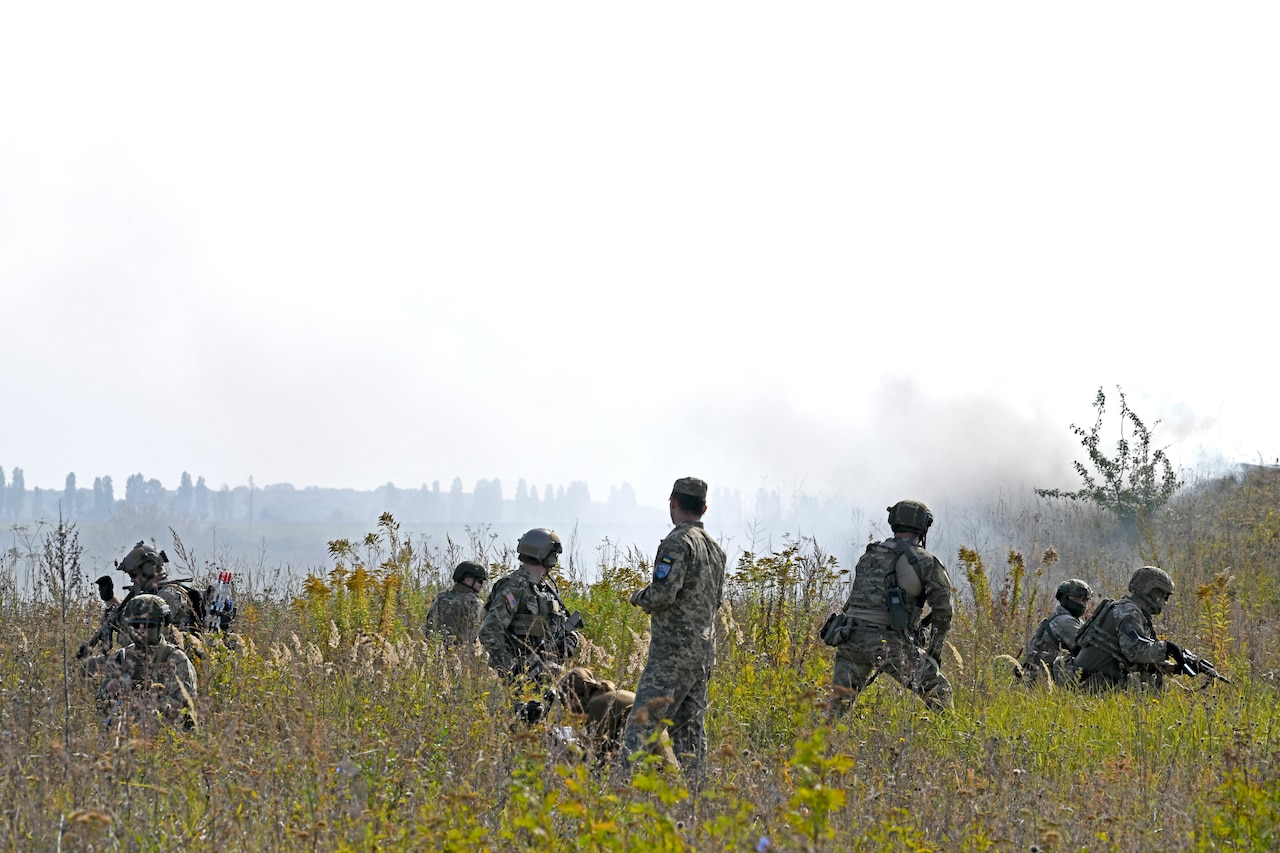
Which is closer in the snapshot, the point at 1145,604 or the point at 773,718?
the point at 773,718

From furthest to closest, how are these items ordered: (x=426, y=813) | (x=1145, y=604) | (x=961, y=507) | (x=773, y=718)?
1. (x=961, y=507)
2. (x=1145, y=604)
3. (x=773, y=718)
4. (x=426, y=813)

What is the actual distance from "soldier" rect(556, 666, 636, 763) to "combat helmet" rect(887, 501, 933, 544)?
2612 millimetres

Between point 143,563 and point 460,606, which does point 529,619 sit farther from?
point 143,563

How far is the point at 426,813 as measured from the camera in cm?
374

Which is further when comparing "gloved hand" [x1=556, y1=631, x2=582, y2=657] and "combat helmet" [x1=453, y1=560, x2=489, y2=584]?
"combat helmet" [x1=453, y1=560, x2=489, y2=584]

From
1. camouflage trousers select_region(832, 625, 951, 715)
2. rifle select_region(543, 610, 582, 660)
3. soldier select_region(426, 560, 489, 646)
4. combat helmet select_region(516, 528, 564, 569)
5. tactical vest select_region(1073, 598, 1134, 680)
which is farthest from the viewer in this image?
tactical vest select_region(1073, 598, 1134, 680)

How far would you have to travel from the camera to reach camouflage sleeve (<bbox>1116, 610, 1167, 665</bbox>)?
340 inches

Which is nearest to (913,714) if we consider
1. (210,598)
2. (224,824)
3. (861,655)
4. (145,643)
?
(861,655)

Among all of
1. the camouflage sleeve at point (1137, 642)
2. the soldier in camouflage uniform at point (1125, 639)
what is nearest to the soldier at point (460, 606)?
the soldier in camouflage uniform at point (1125, 639)

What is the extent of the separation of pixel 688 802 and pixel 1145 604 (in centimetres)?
649

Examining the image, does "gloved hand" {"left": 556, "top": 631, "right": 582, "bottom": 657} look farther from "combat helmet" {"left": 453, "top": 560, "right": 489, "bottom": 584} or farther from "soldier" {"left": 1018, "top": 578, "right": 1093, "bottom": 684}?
"soldier" {"left": 1018, "top": 578, "right": 1093, "bottom": 684}

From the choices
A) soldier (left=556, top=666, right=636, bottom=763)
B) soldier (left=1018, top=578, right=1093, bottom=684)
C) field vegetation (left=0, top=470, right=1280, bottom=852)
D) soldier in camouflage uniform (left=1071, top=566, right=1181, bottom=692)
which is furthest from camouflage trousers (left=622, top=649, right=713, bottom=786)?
soldier in camouflage uniform (left=1071, top=566, right=1181, bottom=692)

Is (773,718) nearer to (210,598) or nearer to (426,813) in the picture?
(426,813)

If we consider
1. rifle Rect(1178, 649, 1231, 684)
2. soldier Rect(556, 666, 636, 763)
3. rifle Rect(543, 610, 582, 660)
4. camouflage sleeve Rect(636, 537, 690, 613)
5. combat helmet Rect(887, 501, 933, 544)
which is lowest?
rifle Rect(1178, 649, 1231, 684)
